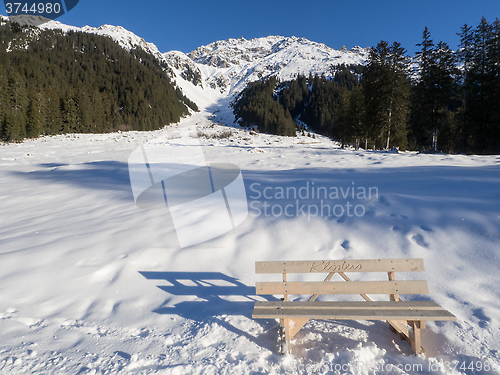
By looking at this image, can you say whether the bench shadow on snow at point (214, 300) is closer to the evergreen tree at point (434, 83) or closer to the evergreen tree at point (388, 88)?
the evergreen tree at point (388, 88)

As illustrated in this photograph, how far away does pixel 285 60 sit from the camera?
6998 inches

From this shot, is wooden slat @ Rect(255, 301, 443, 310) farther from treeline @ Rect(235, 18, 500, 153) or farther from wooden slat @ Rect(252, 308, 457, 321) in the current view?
treeline @ Rect(235, 18, 500, 153)

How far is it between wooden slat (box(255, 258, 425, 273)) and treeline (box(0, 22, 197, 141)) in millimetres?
50590

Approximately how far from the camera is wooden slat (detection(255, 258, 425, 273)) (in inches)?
118

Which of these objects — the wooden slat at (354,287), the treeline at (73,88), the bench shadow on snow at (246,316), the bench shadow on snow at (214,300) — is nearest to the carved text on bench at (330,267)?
the wooden slat at (354,287)

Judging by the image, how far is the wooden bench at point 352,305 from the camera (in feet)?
8.30

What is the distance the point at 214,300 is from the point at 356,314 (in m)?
1.91

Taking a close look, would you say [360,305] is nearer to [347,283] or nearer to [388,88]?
[347,283]

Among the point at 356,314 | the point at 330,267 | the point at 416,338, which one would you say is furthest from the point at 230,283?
the point at 416,338

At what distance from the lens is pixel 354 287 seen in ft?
9.39

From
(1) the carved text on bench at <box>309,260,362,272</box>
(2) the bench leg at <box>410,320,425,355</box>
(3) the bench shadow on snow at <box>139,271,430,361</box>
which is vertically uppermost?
(1) the carved text on bench at <box>309,260,362,272</box>

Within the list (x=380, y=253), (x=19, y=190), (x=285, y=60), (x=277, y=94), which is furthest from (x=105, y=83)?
(x=285, y=60)

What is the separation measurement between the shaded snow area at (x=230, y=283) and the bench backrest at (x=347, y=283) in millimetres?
532

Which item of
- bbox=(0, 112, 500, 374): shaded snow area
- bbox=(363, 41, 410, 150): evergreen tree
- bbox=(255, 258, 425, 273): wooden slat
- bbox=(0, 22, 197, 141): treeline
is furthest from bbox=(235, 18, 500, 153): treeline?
bbox=(0, 22, 197, 141): treeline
